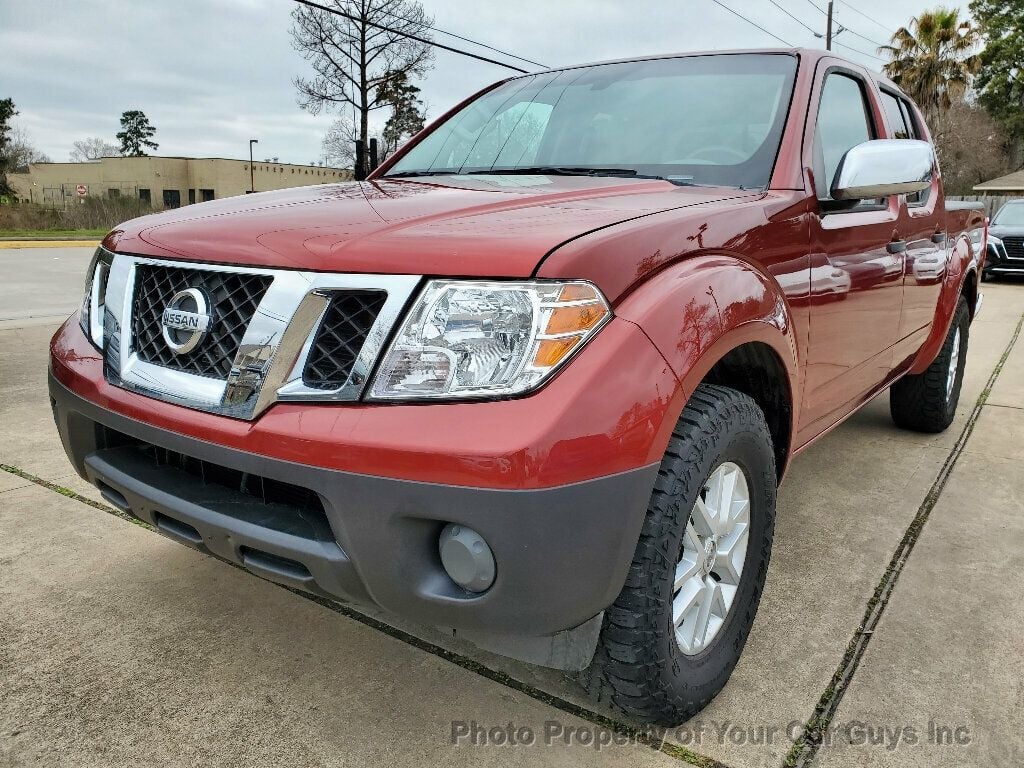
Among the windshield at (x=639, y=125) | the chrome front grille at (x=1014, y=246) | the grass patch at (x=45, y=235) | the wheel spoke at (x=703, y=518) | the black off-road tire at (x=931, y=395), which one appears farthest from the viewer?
the grass patch at (x=45, y=235)

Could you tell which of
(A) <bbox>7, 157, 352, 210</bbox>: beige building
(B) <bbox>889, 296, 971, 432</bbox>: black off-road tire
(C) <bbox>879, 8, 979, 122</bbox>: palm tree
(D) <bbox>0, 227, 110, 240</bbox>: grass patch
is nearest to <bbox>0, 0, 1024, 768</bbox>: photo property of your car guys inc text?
(B) <bbox>889, 296, 971, 432</bbox>: black off-road tire

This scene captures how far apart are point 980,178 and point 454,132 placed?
162 ft

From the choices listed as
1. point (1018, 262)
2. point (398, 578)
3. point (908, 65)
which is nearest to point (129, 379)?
point (398, 578)

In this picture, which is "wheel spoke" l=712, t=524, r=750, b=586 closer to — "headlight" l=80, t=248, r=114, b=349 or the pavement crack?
the pavement crack

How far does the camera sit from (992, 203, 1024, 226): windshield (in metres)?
14.2

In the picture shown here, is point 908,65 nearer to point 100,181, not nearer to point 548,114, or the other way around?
point 548,114

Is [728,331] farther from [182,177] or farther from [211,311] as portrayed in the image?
[182,177]

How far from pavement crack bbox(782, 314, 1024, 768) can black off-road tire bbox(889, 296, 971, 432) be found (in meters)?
0.33

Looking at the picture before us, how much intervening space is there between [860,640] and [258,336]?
1760mm

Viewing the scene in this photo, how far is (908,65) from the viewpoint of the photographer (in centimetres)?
3369

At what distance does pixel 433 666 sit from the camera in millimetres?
2064

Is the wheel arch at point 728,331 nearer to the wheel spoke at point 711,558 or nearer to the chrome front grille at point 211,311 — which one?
the wheel spoke at point 711,558

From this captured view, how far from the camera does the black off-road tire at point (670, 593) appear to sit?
1566 mm

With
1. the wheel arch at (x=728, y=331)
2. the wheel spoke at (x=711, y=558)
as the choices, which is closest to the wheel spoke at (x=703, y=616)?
the wheel spoke at (x=711, y=558)
